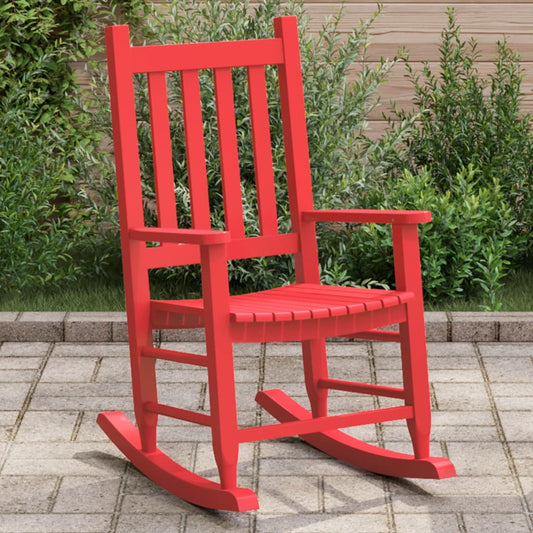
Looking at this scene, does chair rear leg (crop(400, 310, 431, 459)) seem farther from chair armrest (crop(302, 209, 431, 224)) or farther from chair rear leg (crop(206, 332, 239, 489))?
chair rear leg (crop(206, 332, 239, 489))

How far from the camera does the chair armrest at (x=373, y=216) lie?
295 centimetres

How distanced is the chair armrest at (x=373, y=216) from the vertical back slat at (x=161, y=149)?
41cm

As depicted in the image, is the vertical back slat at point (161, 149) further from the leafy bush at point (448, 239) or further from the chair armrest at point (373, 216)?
the leafy bush at point (448, 239)

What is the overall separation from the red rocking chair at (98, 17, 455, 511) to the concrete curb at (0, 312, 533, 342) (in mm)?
1047

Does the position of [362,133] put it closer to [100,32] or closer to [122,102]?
[100,32]

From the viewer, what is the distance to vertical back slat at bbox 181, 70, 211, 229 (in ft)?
10.3

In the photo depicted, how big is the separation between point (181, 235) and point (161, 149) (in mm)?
427

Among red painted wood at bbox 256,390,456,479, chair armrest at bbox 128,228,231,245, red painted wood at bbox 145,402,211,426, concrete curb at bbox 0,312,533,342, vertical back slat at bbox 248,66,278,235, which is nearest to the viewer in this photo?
chair armrest at bbox 128,228,231,245

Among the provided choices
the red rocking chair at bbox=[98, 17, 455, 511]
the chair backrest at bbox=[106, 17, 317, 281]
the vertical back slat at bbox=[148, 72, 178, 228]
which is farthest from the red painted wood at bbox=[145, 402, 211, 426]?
the vertical back slat at bbox=[148, 72, 178, 228]

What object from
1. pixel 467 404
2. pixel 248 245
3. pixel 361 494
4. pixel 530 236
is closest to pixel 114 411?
pixel 248 245

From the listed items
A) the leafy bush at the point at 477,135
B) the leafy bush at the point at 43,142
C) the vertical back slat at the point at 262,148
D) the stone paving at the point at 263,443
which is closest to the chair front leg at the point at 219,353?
the stone paving at the point at 263,443

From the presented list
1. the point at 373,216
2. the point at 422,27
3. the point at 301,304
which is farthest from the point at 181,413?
the point at 422,27

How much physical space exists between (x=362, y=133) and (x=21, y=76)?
1675 mm

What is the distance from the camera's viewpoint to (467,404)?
3607 millimetres
